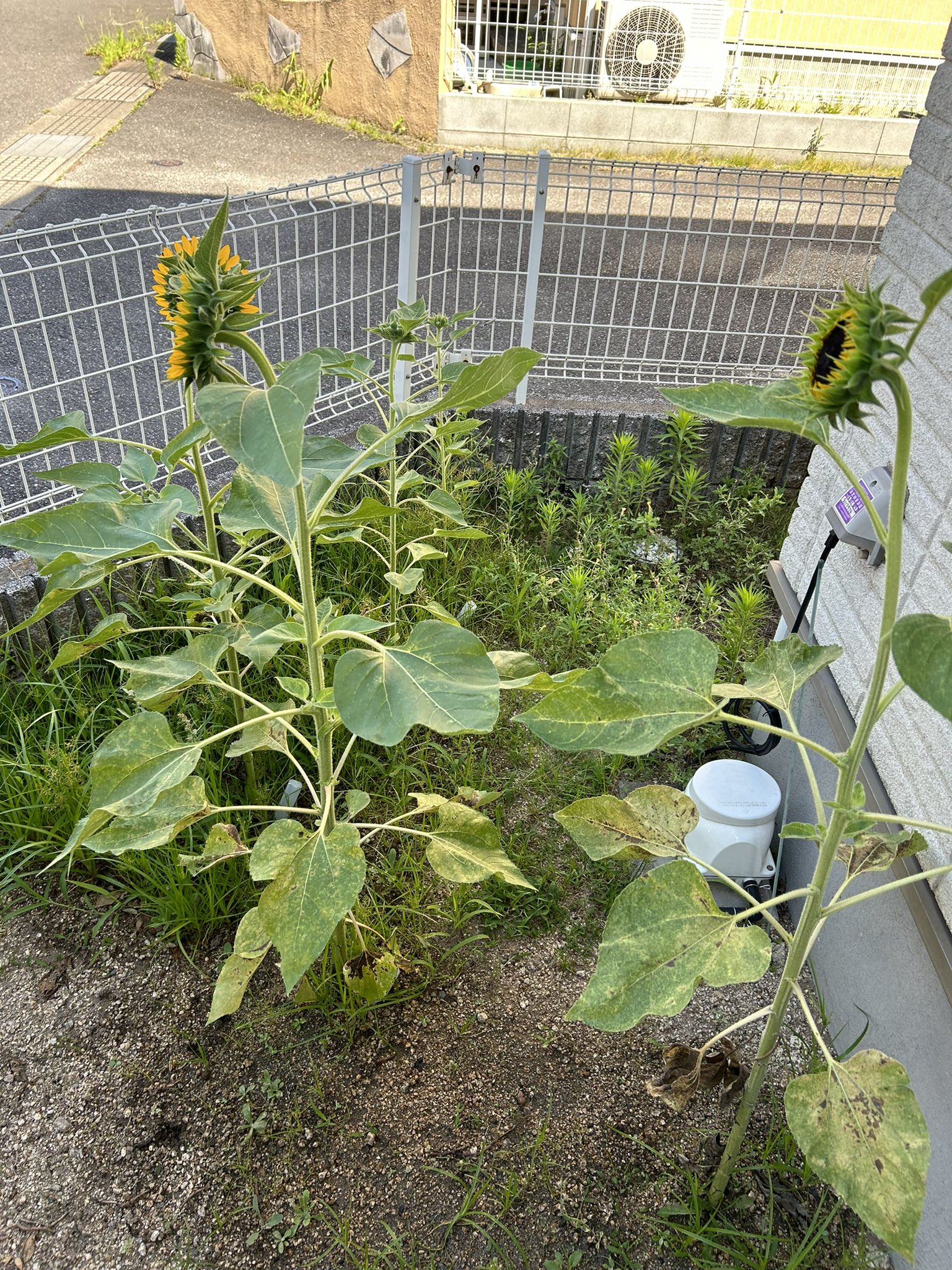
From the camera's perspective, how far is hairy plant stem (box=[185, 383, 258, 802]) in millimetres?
2195

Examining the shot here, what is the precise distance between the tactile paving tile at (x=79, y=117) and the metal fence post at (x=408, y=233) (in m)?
5.75

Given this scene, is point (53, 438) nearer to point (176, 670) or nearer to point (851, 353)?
point (176, 670)

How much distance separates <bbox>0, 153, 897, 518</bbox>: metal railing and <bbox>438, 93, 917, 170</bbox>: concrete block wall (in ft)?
1.72

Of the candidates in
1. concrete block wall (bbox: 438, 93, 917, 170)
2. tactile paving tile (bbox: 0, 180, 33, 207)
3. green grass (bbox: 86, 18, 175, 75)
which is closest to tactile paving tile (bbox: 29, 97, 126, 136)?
green grass (bbox: 86, 18, 175, 75)

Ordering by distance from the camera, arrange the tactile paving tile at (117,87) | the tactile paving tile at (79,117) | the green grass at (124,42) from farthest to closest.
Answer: the green grass at (124,42) → the tactile paving tile at (117,87) → the tactile paving tile at (79,117)

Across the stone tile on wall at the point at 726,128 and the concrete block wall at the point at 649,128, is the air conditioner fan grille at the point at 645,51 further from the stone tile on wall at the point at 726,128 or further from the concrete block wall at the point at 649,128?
the stone tile on wall at the point at 726,128

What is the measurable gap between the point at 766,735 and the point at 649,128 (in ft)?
23.1

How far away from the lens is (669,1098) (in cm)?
163

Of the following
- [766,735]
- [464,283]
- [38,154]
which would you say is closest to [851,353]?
[766,735]

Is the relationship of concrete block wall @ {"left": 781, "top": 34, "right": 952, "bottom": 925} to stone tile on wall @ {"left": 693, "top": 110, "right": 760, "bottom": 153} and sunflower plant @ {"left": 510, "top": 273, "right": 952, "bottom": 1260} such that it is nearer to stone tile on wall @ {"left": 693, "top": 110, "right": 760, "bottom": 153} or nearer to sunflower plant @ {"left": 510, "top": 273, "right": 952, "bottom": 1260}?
sunflower plant @ {"left": 510, "top": 273, "right": 952, "bottom": 1260}

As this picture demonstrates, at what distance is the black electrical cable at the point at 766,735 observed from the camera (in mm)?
2615

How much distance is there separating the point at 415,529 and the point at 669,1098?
224 centimetres

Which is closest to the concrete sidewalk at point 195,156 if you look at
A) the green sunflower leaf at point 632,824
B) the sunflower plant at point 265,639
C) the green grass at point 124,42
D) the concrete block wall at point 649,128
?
the concrete block wall at point 649,128

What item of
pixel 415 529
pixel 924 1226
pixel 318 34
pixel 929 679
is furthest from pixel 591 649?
pixel 318 34
